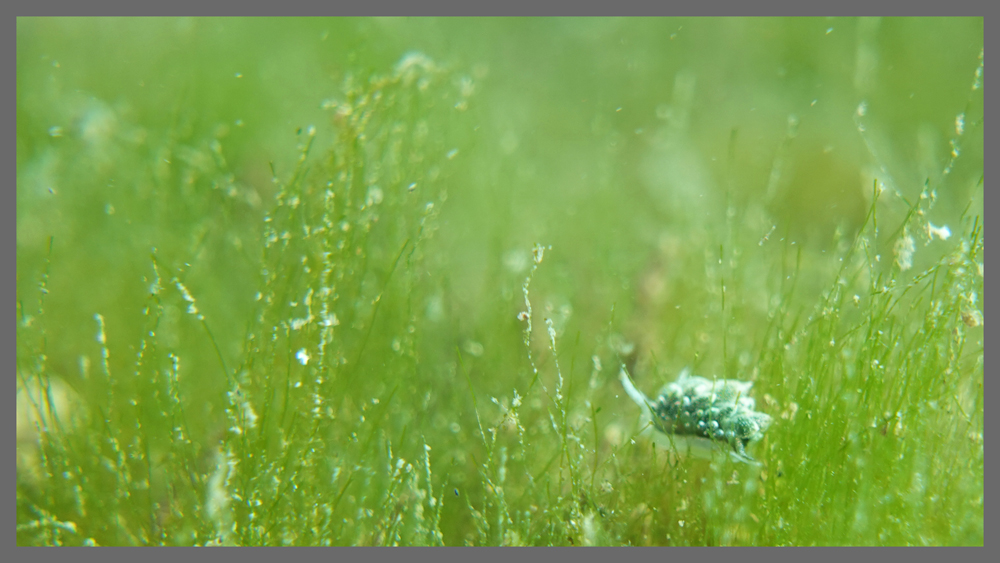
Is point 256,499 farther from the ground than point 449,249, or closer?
closer

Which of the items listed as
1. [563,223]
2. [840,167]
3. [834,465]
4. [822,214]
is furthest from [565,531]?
[840,167]

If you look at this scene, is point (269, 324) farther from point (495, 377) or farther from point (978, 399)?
point (978, 399)

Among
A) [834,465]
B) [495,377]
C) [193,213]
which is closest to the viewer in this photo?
[834,465]

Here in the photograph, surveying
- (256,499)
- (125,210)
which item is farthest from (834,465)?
(125,210)

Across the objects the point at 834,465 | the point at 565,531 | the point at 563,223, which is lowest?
the point at 565,531

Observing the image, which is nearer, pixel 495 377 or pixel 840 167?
pixel 495 377

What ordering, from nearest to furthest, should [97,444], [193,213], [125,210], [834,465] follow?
[834,465] → [97,444] → [193,213] → [125,210]
